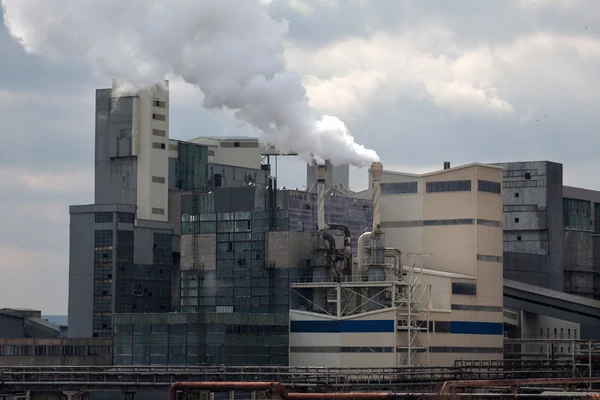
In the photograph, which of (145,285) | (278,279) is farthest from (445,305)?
(145,285)

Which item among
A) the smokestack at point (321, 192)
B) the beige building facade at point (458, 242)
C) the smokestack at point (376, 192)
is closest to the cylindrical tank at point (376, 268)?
the smokestack at point (376, 192)

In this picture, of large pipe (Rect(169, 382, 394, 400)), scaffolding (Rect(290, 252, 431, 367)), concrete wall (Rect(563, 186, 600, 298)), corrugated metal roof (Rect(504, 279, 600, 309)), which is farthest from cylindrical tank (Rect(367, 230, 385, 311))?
concrete wall (Rect(563, 186, 600, 298))

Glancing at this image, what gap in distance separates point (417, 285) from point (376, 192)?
876 centimetres

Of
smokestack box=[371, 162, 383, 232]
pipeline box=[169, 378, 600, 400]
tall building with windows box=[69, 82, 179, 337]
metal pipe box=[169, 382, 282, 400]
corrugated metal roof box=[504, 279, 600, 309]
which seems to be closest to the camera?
pipeline box=[169, 378, 600, 400]

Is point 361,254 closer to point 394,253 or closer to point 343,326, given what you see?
point 394,253

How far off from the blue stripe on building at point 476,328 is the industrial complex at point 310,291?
0.37 feet

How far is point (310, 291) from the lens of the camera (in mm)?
109188

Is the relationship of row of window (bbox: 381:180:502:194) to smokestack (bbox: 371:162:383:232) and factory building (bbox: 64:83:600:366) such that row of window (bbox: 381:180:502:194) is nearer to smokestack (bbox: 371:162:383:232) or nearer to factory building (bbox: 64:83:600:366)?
factory building (bbox: 64:83:600:366)

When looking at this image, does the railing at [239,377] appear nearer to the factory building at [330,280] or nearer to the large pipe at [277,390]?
the factory building at [330,280]

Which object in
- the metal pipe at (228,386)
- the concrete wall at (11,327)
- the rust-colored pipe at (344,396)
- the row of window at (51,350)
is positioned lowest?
the rust-colored pipe at (344,396)

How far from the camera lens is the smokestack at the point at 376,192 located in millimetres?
109500

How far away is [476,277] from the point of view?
112 metres

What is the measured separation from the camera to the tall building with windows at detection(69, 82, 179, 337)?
139 metres

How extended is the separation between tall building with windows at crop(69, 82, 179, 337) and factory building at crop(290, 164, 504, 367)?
3359 cm
